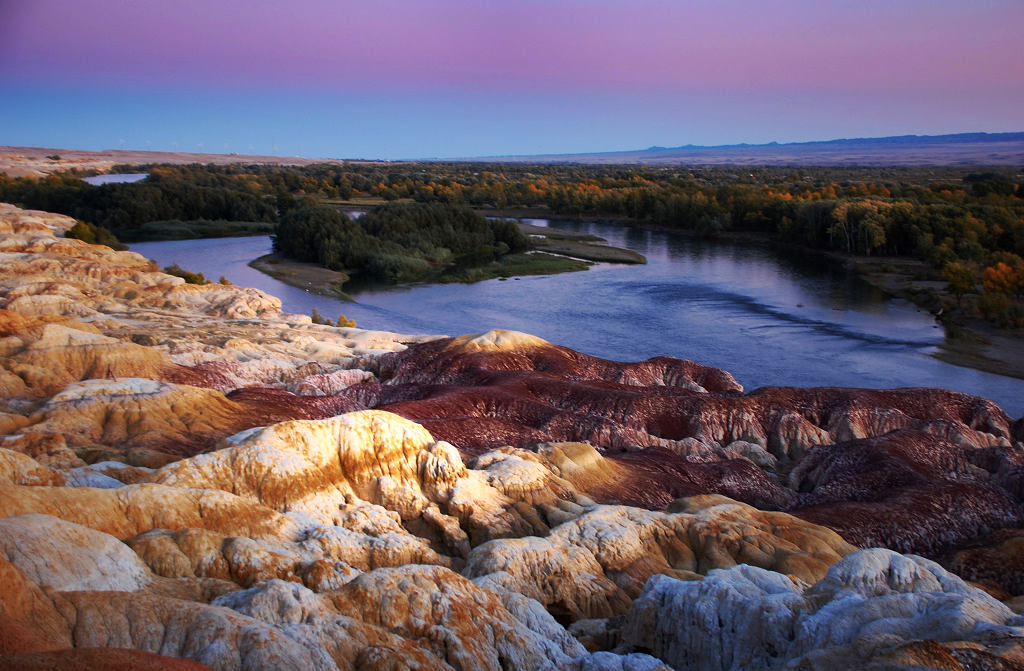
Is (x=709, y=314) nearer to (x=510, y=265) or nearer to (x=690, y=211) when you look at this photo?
(x=510, y=265)

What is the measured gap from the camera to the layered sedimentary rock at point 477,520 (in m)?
7.06

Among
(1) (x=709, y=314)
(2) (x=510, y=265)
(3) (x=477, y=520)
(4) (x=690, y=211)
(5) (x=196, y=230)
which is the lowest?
(1) (x=709, y=314)

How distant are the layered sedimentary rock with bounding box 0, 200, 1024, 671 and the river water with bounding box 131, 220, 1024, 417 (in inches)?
470

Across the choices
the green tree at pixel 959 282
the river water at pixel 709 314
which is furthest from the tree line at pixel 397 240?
the green tree at pixel 959 282

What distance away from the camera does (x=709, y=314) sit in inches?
1795

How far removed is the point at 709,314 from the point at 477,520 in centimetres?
3572

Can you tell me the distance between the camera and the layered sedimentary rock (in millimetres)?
7059

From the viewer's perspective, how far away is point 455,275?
61312 millimetres

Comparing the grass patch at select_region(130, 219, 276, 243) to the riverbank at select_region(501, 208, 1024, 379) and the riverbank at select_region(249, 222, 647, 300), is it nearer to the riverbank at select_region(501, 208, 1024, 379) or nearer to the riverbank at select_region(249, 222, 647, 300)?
the riverbank at select_region(249, 222, 647, 300)

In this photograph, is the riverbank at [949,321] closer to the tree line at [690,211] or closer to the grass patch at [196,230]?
the tree line at [690,211]

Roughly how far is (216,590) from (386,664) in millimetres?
2167

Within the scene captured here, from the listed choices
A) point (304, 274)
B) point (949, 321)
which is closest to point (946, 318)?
point (949, 321)

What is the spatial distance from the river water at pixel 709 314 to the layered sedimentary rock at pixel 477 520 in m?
11.9

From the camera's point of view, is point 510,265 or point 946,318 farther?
point 510,265
